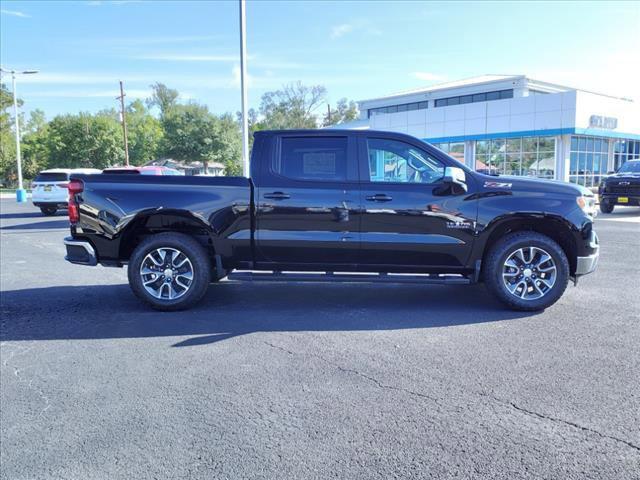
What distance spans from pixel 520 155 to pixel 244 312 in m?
31.0

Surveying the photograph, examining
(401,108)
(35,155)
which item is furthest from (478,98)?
(35,155)

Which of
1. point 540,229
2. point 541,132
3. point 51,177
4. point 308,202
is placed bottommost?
point 540,229

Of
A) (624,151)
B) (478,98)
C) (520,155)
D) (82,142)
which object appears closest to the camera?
(520,155)

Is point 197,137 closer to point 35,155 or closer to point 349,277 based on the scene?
point 35,155

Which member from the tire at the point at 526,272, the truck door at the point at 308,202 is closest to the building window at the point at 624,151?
the tire at the point at 526,272

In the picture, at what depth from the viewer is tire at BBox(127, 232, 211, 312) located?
236 inches

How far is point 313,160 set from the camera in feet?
19.8

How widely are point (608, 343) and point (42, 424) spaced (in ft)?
15.6

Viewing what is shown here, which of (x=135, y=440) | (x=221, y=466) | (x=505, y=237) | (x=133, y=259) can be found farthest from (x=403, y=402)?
(x=133, y=259)

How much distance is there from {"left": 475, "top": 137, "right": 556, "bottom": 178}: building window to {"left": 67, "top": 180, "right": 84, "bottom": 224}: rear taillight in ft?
88.8

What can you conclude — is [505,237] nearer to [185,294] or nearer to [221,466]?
[185,294]

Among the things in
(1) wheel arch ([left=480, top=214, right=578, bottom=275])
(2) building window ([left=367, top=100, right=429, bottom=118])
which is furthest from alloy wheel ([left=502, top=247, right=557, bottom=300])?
(2) building window ([left=367, top=100, right=429, bottom=118])

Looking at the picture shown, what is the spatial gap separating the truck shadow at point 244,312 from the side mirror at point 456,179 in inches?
55.4

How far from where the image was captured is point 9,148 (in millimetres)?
64188
